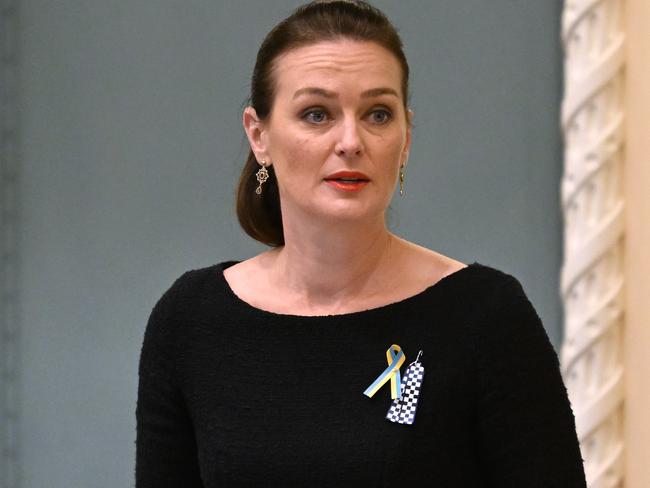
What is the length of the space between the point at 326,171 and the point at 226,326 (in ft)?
1.14

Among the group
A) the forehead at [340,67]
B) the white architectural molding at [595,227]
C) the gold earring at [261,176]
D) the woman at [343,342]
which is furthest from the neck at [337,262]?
the white architectural molding at [595,227]

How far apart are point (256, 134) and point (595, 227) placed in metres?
1.16

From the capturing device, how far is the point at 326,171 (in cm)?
178

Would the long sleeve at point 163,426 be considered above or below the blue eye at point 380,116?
below

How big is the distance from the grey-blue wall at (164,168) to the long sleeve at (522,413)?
129 cm

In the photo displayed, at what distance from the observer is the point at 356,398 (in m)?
1.82

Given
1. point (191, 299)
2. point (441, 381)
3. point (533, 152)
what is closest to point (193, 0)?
point (533, 152)

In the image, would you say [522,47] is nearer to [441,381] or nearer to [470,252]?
[470,252]

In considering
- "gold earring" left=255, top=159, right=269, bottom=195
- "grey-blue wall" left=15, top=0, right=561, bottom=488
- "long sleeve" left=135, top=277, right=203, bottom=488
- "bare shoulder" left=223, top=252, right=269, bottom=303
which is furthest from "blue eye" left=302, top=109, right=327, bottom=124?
"grey-blue wall" left=15, top=0, right=561, bottom=488

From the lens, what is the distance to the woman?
1.75 meters

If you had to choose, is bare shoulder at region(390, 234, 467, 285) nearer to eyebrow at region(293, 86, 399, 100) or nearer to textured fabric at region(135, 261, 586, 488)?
textured fabric at region(135, 261, 586, 488)

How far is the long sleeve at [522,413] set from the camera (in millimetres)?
1726

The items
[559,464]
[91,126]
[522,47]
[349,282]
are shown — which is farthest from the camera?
[91,126]

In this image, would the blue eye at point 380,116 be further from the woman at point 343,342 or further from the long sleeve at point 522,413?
the long sleeve at point 522,413
